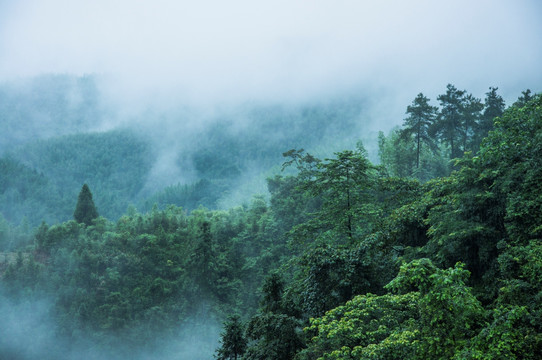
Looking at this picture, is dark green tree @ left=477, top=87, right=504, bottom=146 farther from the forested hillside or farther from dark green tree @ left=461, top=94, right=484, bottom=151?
the forested hillside

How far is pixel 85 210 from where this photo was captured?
2438 inches

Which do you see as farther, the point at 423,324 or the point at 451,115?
the point at 451,115

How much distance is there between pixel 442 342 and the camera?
9273 mm

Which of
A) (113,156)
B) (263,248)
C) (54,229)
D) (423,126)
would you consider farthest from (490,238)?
(113,156)

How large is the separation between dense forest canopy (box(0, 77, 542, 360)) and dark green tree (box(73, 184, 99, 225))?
20cm

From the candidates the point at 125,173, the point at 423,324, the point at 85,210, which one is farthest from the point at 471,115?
the point at 125,173

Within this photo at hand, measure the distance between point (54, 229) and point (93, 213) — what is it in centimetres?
694

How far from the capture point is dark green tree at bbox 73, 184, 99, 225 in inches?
2420

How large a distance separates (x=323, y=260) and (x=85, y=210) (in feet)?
177

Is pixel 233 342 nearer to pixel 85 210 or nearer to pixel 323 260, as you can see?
pixel 323 260

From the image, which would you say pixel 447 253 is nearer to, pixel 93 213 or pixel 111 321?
pixel 111 321

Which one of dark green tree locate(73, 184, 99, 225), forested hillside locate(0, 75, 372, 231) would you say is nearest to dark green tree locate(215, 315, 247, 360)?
dark green tree locate(73, 184, 99, 225)

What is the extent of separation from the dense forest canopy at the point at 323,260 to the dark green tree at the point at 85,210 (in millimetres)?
202

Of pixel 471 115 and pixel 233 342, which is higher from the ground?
pixel 471 115
